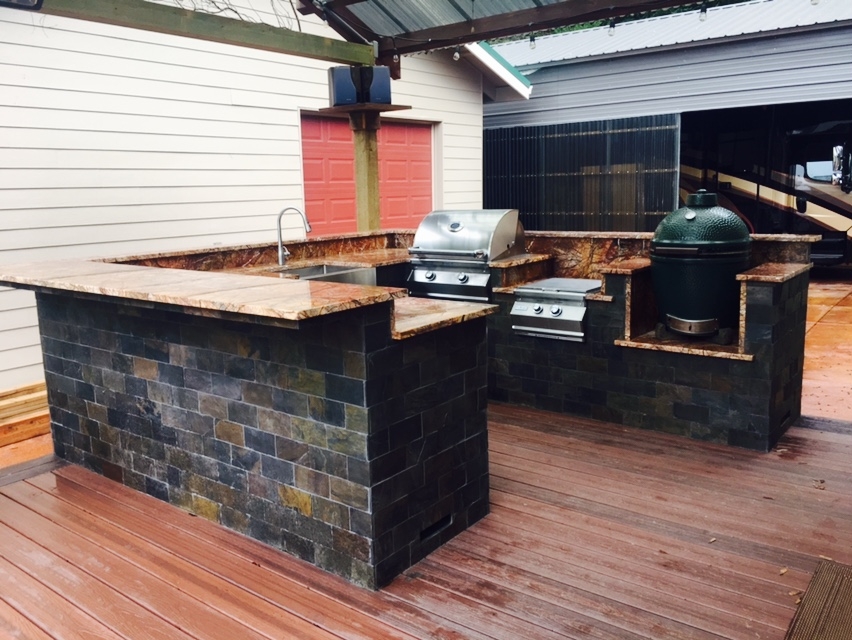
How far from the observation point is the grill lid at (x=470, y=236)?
4875mm

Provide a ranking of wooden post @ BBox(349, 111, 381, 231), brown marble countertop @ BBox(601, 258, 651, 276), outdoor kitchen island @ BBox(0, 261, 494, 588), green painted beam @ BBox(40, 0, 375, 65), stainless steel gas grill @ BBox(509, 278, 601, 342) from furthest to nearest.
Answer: wooden post @ BBox(349, 111, 381, 231) → stainless steel gas grill @ BBox(509, 278, 601, 342) → brown marble countertop @ BBox(601, 258, 651, 276) → green painted beam @ BBox(40, 0, 375, 65) → outdoor kitchen island @ BBox(0, 261, 494, 588)

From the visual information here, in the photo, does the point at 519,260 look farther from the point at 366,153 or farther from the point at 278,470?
the point at 278,470

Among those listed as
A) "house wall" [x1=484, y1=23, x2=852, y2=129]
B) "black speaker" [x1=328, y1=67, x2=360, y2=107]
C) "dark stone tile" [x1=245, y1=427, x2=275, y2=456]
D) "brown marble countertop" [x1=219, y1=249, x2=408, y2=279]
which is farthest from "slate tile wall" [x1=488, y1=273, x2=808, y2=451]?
"house wall" [x1=484, y1=23, x2=852, y2=129]

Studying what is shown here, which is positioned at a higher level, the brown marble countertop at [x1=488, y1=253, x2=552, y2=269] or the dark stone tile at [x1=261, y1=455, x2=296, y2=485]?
the brown marble countertop at [x1=488, y1=253, x2=552, y2=269]

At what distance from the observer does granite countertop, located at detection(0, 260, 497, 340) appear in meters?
2.41

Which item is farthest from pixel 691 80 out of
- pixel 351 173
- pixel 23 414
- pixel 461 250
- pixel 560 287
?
pixel 23 414

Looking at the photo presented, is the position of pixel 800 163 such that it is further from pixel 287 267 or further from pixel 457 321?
pixel 457 321

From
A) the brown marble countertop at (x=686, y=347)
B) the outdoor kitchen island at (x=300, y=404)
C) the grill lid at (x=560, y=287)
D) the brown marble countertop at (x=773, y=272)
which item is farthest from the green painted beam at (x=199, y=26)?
the brown marble countertop at (x=773, y=272)

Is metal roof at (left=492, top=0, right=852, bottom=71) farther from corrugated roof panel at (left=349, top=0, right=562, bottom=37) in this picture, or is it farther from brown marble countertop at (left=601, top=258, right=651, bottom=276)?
brown marble countertop at (left=601, top=258, right=651, bottom=276)

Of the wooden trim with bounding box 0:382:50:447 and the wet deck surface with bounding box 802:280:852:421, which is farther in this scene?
the wet deck surface with bounding box 802:280:852:421

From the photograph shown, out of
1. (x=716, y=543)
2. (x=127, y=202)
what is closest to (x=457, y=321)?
(x=716, y=543)

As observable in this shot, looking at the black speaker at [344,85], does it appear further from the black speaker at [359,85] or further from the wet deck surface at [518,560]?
the wet deck surface at [518,560]

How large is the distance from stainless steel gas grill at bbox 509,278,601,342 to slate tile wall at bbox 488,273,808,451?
2.3 inches

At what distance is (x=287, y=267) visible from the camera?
4.79 metres
